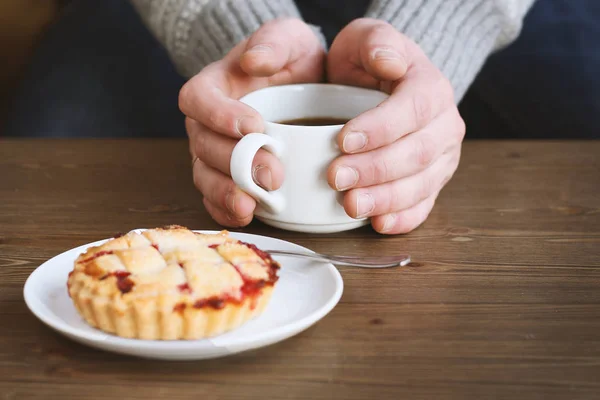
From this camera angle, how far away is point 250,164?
70 centimetres

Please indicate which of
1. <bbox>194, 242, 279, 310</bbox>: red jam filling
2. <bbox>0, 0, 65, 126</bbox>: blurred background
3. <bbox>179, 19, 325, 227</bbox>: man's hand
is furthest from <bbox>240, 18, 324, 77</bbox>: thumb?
<bbox>0, 0, 65, 126</bbox>: blurred background

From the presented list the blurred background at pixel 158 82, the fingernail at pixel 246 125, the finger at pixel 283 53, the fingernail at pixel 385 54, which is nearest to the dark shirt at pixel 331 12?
the blurred background at pixel 158 82

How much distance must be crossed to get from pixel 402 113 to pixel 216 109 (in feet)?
0.67

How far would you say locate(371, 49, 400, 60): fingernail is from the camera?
806 millimetres

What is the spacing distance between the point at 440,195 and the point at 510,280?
259 mm

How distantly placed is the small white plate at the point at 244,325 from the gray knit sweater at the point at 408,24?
605 millimetres

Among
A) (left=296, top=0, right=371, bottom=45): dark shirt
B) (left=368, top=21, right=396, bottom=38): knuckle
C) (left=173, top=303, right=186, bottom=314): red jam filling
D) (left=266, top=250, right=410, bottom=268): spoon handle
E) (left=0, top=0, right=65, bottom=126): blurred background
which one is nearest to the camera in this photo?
(left=173, top=303, right=186, bottom=314): red jam filling

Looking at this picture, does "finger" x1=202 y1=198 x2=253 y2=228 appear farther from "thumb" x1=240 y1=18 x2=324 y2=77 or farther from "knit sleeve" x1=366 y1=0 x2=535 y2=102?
→ "knit sleeve" x1=366 y1=0 x2=535 y2=102

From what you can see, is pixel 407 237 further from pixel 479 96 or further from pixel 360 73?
pixel 479 96

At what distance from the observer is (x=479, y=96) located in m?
1.54

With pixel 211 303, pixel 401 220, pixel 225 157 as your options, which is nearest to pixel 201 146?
pixel 225 157

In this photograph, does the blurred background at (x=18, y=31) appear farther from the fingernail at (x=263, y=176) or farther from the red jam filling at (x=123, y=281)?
the red jam filling at (x=123, y=281)

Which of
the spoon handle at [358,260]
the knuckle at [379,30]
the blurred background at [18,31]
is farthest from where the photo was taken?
the blurred background at [18,31]

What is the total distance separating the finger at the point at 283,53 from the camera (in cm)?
85
